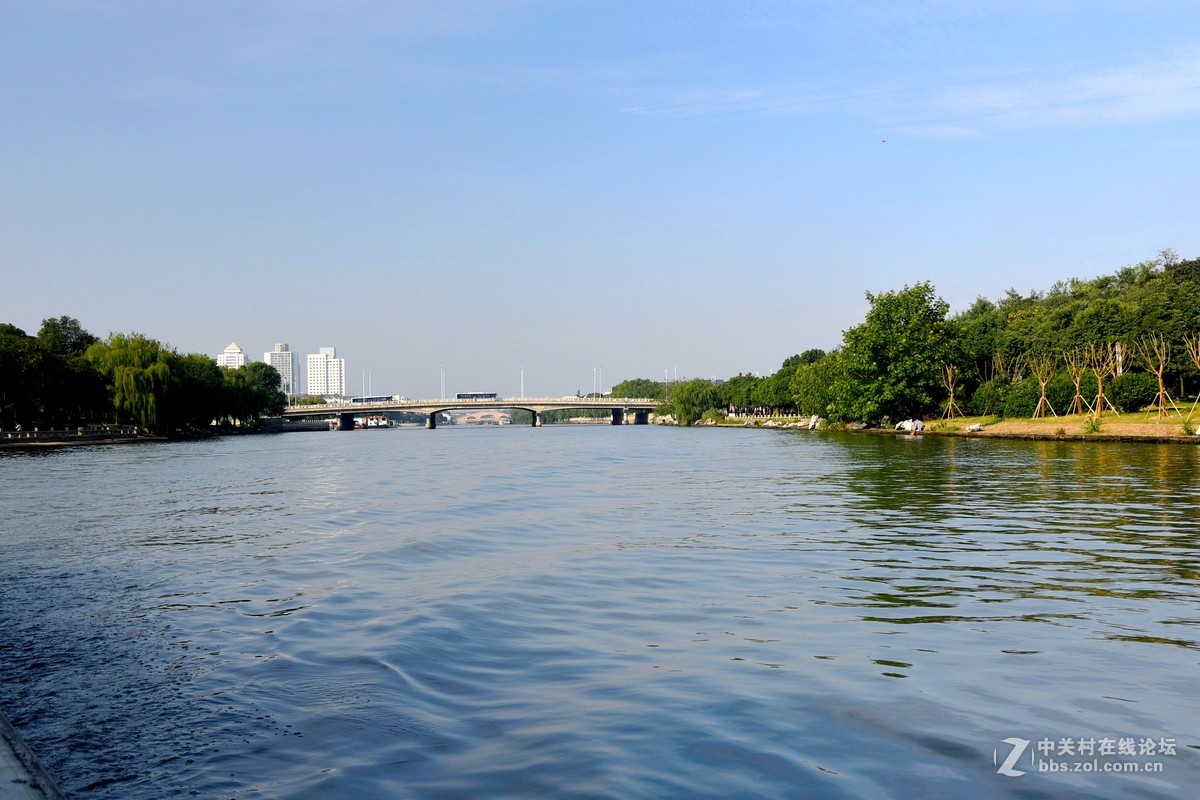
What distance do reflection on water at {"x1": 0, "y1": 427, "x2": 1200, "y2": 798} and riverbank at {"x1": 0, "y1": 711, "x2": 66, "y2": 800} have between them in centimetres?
81

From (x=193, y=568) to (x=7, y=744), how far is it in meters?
12.7

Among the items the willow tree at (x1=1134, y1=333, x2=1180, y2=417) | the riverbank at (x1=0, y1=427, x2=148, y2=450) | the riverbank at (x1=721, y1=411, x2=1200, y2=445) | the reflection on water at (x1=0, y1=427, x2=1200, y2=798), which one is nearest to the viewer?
the reflection on water at (x1=0, y1=427, x2=1200, y2=798)

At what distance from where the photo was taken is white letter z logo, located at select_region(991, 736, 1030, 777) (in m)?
7.37

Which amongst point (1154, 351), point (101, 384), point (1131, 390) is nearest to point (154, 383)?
point (101, 384)

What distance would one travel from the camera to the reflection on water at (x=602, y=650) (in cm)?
761

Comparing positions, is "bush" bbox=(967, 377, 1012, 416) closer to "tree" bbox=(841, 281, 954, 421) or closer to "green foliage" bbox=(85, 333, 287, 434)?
"tree" bbox=(841, 281, 954, 421)

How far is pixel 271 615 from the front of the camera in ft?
45.8

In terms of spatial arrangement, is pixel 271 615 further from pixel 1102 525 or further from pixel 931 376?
pixel 931 376

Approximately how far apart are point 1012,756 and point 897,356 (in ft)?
314

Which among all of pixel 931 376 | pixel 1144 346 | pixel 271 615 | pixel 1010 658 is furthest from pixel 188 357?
pixel 1010 658

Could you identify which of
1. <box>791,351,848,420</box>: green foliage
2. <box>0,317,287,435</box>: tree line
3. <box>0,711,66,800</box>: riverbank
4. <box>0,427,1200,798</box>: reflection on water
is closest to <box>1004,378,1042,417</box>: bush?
<box>791,351,848,420</box>: green foliage
